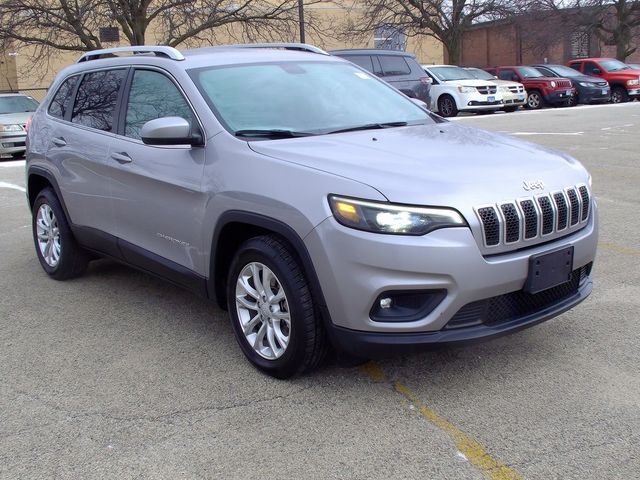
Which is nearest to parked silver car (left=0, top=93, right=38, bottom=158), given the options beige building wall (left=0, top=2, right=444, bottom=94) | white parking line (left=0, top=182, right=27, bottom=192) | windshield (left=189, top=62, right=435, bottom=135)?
white parking line (left=0, top=182, right=27, bottom=192)

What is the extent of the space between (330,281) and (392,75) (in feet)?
45.8

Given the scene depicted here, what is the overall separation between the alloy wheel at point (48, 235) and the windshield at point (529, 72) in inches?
906

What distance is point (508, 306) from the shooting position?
3.55 meters

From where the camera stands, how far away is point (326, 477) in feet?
9.81

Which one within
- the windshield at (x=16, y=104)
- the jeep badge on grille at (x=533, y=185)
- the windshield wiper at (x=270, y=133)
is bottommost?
the jeep badge on grille at (x=533, y=185)

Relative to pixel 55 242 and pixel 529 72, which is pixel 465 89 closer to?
pixel 529 72

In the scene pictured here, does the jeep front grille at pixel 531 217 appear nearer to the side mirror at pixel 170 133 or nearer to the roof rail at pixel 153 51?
the side mirror at pixel 170 133

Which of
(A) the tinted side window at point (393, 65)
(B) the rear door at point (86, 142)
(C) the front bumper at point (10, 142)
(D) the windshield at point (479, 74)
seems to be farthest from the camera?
(D) the windshield at point (479, 74)

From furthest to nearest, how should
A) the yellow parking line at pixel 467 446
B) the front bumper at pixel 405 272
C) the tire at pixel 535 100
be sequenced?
the tire at pixel 535 100 → the front bumper at pixel 405 272 → the yellow parking line at pixel 467 446

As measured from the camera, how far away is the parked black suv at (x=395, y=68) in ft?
53.4

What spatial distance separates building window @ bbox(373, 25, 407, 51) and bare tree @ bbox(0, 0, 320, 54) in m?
9.51

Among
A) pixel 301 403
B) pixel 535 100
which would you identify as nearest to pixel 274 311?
pixel 301 403

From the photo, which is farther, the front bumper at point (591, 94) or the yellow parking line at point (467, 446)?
the front bumper at point (591, 94)

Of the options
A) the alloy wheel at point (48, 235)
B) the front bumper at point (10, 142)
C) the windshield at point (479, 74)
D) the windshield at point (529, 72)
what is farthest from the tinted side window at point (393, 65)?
the alloy wheel at point (48, 235)
